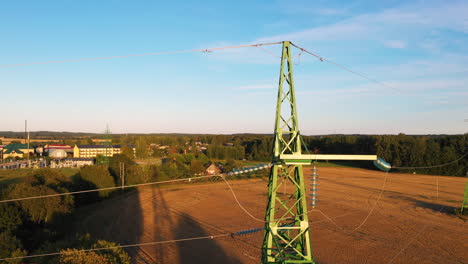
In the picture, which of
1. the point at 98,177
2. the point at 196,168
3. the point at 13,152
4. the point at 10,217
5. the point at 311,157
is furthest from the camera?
the point at 13,152

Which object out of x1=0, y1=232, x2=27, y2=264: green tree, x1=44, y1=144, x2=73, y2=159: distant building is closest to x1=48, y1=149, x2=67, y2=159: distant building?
x1=44, y1=144, x2=73, y2=159: distant building

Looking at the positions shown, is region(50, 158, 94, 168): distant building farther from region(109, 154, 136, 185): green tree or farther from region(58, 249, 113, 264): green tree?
region(58, 249, 113, 264): green tree

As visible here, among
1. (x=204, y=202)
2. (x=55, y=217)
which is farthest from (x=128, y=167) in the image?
Result: (x=55, y=217)

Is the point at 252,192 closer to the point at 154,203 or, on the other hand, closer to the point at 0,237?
the point at 154,203

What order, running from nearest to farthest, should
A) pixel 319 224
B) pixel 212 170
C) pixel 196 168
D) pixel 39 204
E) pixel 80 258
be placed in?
pixel 80 258 < pixel 39 204 < pixel 319 224 < pixel 196 168 < pixel 212 170

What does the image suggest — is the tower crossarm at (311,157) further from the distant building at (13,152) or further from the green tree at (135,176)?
the distant building at (13,152)

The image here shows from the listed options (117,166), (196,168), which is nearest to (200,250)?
(117,166)

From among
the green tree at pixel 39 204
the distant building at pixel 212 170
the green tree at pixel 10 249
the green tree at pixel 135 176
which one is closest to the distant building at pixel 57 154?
the green tree at pixel 135 176

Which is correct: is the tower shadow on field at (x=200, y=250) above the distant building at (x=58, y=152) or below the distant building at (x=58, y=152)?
below

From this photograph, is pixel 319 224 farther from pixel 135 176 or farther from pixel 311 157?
pixel 135 176
